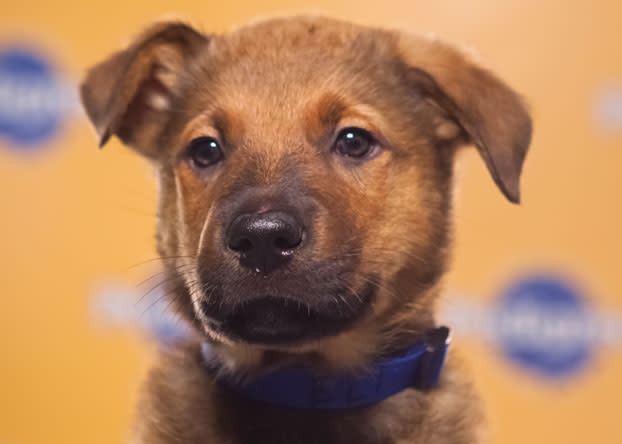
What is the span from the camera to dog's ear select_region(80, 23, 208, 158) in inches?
81.8

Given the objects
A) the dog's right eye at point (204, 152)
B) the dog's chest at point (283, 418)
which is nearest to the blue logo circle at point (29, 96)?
the dog's right eye at point (204, 152)

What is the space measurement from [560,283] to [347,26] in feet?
6.57

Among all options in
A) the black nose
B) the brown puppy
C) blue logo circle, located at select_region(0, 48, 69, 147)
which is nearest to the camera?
the black nose

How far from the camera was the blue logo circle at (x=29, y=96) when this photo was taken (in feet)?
12.6

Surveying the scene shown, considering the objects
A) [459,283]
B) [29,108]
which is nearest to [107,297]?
[29,108]

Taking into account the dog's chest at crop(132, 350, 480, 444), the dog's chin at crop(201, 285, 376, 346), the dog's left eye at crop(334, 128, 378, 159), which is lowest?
the dog's chest at crop(132, 350, 480, 444)

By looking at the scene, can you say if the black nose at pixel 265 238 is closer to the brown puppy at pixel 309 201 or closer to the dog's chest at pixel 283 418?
the brown puppy at pixel 309 201

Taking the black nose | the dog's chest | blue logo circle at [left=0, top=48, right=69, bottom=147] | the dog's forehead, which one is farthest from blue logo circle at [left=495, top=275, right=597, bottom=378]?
blue logo circle at [left=0, top=48, right=69, bottom=147]

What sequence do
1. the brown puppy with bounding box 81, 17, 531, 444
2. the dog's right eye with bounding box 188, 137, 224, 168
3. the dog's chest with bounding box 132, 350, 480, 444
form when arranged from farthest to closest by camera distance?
the dog's right eye with bounding box 188, 137, 224, 168 → the dog's chest with bounding box 132, 350, 480, 444 → the brown puppy with bounding box 81, 17, 531, 444

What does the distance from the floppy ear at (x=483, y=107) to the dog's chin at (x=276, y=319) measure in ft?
1.89

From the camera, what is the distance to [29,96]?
3.85 metres

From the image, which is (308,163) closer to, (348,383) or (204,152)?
(204,152)

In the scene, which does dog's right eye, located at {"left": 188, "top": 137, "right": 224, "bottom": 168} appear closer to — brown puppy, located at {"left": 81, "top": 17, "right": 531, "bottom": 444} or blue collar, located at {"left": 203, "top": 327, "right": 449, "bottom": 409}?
brown puppy, located at {"left": 81, "top": 17, "right": 531, "bottom": 444}

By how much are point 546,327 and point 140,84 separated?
2380mm
